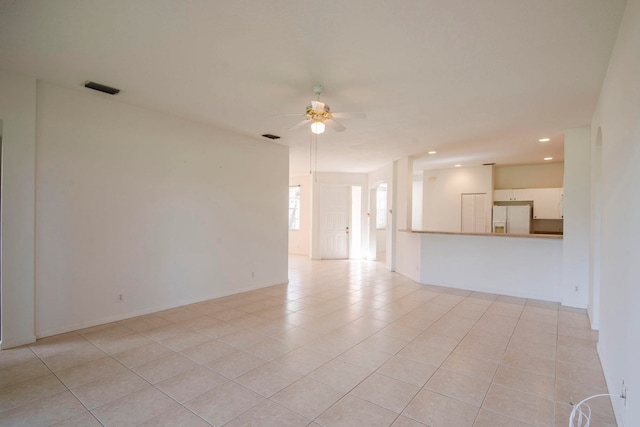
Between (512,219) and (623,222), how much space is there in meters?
5.84

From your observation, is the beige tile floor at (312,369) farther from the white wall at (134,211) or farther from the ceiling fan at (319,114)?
the ceiling fan at (319,114)

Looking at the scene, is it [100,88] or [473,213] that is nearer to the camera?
[100,88]

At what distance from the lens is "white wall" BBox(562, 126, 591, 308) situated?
4.38m

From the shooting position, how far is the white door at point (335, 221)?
9.14 metres

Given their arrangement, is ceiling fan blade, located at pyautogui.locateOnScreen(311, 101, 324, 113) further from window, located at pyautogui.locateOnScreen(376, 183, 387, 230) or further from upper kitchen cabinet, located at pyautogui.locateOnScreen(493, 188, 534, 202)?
window, located at pyautogui.locateOnScreen(376, 183, 387, 230)

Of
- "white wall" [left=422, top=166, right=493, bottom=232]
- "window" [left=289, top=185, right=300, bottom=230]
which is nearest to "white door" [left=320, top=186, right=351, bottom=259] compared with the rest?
"window" [left=289, top=185, right=300, bottom=230]

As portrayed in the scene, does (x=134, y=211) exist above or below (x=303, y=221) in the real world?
above

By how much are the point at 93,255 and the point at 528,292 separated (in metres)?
6.41

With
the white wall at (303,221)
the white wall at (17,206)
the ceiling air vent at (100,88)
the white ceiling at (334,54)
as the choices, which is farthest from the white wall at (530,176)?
the white wall at (17,206)

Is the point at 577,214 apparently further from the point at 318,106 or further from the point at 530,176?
the point at 318,106

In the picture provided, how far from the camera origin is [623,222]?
1.97m

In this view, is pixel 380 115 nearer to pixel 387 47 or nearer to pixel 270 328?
pixel 387 47

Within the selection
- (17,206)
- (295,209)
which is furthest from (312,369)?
(295,209)

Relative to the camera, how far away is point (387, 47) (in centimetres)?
243
